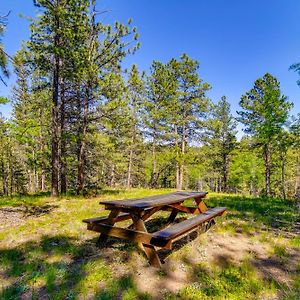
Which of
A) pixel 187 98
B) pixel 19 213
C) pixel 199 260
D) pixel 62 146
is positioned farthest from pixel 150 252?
pixel 187 98

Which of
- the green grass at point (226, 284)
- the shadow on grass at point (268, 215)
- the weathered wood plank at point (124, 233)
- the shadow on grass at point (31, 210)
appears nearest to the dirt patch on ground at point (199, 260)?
the green grass at point (226, 284)

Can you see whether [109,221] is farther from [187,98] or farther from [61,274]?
[187,98]

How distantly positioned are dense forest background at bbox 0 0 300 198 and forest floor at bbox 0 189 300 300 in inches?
193

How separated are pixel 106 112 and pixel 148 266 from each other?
30.3ft

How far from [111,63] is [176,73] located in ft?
40.3

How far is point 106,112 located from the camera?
12.5m

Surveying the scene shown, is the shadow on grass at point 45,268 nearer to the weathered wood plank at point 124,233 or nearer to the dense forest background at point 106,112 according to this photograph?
the weathered wood plank at point 124,233

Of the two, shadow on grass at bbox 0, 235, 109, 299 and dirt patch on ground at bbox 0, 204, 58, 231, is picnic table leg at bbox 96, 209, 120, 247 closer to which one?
shadow on grass at bbox 0, 235, 109, 299

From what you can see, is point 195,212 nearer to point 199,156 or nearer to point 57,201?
point 57,201

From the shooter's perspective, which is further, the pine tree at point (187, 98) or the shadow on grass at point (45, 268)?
the pine tree at point (187, 98)

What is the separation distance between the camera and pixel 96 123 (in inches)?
579

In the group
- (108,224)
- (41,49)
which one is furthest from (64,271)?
(41,49)

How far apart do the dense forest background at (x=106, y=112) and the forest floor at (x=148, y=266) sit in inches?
193

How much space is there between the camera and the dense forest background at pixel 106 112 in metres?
11.3
